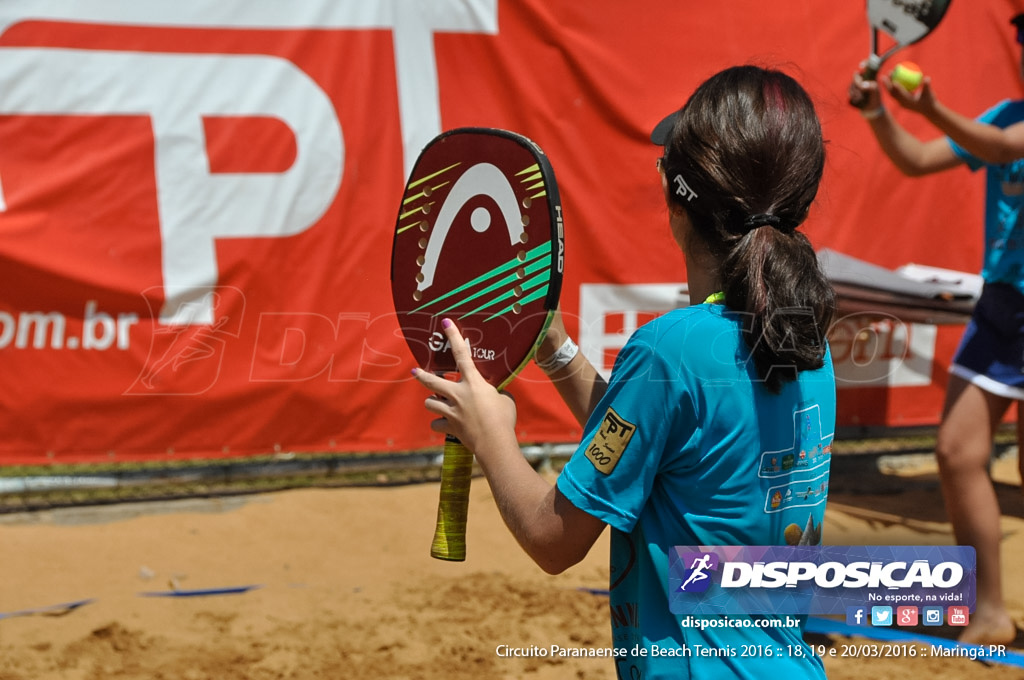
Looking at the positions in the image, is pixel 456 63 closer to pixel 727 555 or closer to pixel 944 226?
pixel 944 226

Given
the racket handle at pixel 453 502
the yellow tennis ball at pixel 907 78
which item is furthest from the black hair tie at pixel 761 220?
the yellow tennis ball at pixel 907 78

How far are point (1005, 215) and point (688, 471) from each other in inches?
112

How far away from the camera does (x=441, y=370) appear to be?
1837mm

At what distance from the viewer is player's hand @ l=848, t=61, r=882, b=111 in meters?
3.77

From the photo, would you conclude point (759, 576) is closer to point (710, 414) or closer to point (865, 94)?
point (710, 414)

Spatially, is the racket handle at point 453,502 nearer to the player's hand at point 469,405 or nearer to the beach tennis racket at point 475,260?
the beach tennis racket at point 475,260

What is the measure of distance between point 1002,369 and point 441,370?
8.55 feet

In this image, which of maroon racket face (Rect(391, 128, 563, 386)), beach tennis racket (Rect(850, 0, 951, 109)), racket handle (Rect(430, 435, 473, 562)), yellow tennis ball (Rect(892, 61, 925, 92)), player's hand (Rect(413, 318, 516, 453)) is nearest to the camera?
player's hand (Rect(413, 318, 516, 453))

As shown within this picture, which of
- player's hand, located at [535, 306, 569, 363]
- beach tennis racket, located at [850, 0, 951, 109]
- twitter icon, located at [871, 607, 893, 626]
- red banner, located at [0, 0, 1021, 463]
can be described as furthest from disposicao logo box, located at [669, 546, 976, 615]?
red banner, located at [0, 0, 1021, 463]

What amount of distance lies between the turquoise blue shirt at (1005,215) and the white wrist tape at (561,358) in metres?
2.43

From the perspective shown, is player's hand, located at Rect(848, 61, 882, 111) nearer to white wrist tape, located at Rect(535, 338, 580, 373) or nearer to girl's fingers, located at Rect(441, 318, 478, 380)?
white wrist tape, located at Rect(535, 338, 580, 373)

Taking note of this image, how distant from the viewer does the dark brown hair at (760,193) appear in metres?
1.48

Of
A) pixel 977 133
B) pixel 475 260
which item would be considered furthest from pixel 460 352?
pixel 977 133

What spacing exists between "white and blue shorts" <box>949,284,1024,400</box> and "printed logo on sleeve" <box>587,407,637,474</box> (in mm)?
2669
